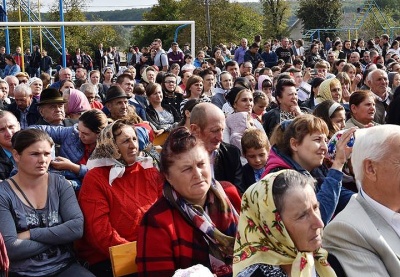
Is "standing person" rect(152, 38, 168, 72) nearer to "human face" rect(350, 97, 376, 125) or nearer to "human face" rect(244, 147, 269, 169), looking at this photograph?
"human face" rect(350, 97, 376, 125)

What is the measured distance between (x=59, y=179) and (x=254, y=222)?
6.19 ft

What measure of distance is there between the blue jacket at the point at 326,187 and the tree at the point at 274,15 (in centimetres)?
4920

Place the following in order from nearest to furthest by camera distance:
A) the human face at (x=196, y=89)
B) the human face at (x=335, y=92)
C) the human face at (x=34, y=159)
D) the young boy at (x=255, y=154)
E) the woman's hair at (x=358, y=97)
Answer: the human face at (x=34, y=159) → the young boy at (x=255, y=154) → the woman's hair at (x=358, y=97) → the human face at (x=335, y=92) → the human face at (x=196, y=89)

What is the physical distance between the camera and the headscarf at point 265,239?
2381mm

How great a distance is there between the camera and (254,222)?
7.97ft

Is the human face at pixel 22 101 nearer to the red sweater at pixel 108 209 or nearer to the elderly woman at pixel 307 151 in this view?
the red sweater at pixel 108 209

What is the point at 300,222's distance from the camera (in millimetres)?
2408

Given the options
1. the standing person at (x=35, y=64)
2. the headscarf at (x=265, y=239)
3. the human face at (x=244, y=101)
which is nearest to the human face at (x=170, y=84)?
the human face at (x=244, y=101)

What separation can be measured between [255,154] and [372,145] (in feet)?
7.31

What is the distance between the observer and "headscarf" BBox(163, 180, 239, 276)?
2.92 meters

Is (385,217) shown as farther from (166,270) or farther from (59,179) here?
(59,179)

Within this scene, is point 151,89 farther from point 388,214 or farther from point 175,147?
point 388,214

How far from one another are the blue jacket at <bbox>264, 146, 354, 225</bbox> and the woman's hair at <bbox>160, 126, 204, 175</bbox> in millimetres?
794

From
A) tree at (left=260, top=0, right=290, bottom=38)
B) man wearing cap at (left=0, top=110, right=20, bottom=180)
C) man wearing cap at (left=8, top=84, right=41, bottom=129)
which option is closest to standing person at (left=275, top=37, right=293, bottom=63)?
man wearing cap at (left=8, top=84, right=41, bottom=129)
